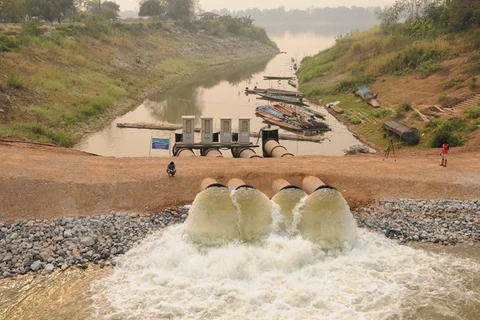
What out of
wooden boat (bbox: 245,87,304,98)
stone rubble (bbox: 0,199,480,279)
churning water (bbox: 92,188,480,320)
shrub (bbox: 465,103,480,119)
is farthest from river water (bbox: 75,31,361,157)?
churning water (bbox: 92,188,480,320)

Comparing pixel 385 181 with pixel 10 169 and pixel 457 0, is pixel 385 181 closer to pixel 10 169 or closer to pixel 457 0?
pixel 10 169

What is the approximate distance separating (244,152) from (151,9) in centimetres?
10394

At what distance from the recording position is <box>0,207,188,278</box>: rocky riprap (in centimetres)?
1433

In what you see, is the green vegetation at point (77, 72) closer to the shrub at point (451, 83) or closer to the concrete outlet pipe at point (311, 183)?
the concrete outlet pipe at point (311, 183)

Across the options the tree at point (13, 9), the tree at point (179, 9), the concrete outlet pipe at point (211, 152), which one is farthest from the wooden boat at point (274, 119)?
the tree at point (179, 9)

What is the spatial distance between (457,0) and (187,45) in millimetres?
50090

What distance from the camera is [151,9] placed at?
118562 mm

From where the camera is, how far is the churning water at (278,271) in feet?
41.1

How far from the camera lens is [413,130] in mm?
29375

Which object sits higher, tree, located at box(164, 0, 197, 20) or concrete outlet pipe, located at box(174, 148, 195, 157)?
tree, located at box(164, 0, 197, 20)

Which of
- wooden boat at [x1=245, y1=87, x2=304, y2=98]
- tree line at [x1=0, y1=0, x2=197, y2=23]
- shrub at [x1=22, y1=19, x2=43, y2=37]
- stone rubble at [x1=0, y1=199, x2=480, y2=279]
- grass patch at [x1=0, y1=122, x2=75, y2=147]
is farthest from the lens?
tree line at [x1=0, y1=0, x2=197, y2=23]

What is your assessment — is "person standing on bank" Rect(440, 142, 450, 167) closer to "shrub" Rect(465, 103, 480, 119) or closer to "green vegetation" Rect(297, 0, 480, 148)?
"green vegetation" Rect(297, 0, 480, 148)

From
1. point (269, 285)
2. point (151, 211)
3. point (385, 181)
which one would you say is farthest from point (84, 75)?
point (269, 285)

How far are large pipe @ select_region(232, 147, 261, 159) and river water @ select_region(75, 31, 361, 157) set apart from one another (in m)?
2.85
